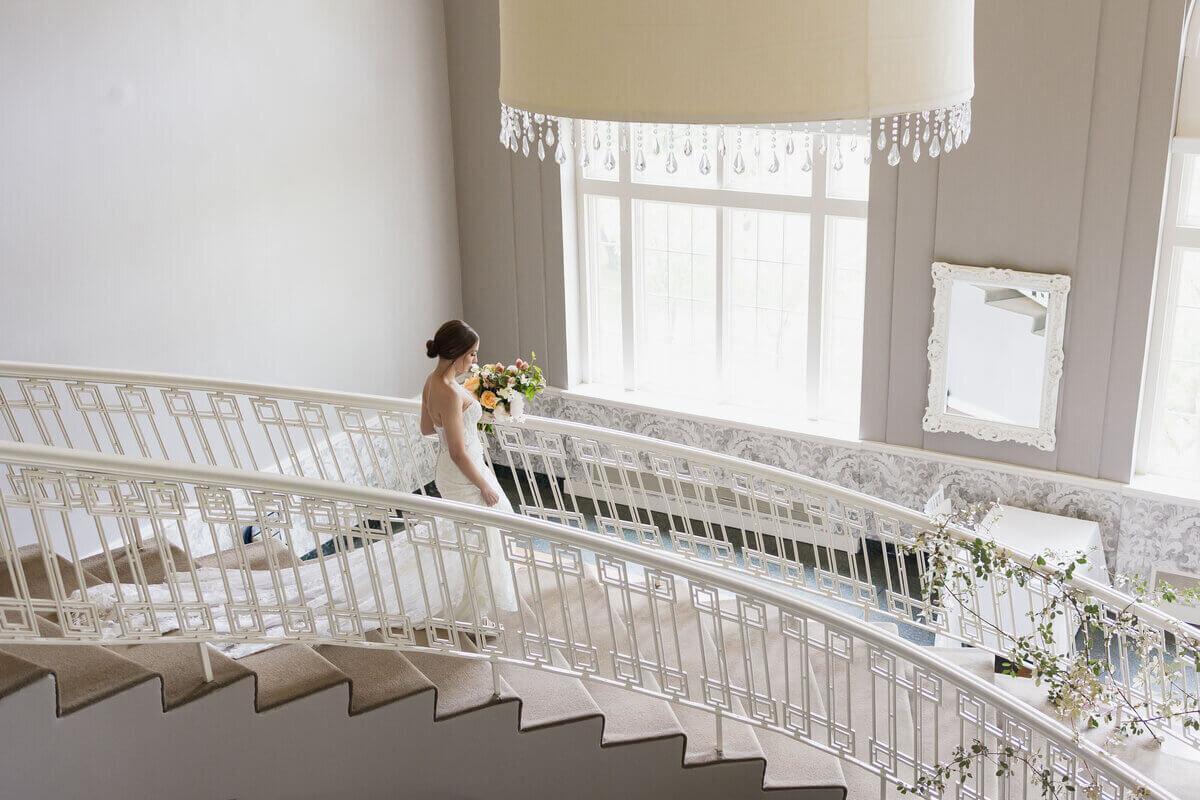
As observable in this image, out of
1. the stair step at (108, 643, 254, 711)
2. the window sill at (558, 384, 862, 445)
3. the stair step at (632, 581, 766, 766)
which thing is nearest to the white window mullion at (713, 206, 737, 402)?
the window sill at (558, 384, 862, 445)

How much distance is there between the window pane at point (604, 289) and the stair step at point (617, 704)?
3793 mm

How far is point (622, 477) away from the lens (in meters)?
5.39

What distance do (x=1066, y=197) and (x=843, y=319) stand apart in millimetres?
1769

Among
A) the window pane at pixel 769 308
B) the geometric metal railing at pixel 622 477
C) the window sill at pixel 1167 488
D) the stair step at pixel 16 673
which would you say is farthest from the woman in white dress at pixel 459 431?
the window sill at pixel 1167 488

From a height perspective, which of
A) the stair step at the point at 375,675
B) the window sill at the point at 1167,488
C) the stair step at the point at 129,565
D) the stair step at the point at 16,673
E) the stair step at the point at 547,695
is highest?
the stair step at the point at 16,673

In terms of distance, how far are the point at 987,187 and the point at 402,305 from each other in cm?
430

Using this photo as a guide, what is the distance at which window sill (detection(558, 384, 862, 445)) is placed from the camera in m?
8.29

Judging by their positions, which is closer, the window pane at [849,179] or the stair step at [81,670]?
the stair step at [81,670]

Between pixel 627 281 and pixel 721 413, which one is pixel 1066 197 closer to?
pixel 721 413

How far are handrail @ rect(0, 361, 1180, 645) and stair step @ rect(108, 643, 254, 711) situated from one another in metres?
1.30

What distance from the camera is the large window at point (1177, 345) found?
22.5 ft

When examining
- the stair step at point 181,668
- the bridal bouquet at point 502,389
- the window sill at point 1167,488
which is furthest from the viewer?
the window sill at point 1167,488

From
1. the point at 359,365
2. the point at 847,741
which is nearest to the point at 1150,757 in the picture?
the point at 847,741

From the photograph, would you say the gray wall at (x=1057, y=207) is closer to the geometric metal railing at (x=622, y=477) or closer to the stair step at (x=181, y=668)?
the geometric metal railing at (x=622, y=477)
